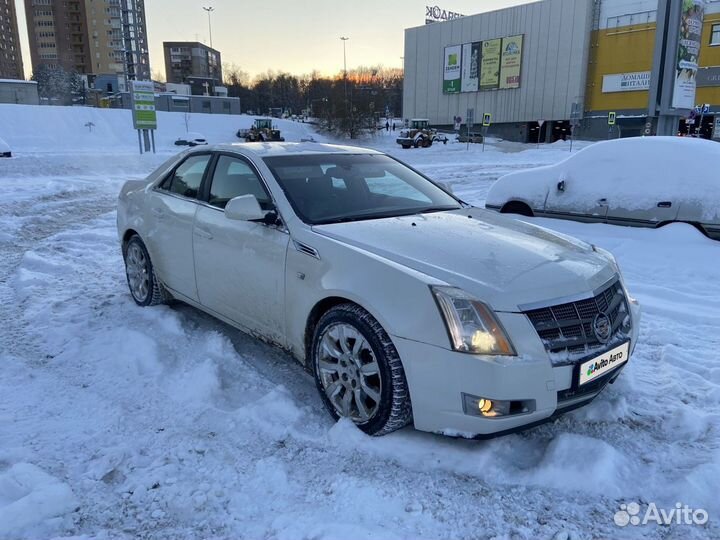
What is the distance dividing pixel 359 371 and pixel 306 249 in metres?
0.80

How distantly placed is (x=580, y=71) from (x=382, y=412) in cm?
5978

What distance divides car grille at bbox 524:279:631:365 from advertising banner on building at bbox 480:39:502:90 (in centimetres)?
6399

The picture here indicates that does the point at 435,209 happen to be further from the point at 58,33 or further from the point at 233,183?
the point at 58,33

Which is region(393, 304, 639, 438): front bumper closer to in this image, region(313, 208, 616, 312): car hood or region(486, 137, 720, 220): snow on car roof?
region(313, 208, 616, 312): car hood

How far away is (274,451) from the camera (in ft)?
9.82

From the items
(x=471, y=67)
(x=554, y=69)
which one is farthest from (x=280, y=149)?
(x=471, y=67)

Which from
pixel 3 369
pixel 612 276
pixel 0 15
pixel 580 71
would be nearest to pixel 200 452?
pixel 3 369

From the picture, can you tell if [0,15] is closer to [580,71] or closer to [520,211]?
[580,71]

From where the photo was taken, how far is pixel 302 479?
2746mm

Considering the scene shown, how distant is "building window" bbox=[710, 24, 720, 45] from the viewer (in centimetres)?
4953

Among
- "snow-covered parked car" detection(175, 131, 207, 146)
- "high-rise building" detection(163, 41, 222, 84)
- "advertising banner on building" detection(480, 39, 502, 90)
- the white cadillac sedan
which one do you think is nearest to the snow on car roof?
the white cadillac sedan

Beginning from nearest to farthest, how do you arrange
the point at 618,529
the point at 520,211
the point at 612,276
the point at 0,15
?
1. the point at 618,529
2. the point at 612,276
3. the point at 520,211
4. the point at 0,15

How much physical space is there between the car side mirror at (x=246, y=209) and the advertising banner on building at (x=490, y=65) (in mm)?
63688

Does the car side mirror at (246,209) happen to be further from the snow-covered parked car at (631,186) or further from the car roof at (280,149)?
the snow-covered parked car at (631,186)
